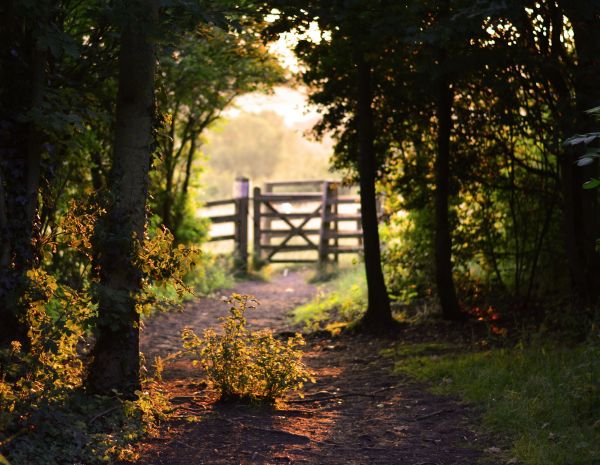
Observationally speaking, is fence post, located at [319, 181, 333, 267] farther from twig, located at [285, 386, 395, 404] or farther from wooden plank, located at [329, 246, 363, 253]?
twig, located at [285, 386, 395, 404]

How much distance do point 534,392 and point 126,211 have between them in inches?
137

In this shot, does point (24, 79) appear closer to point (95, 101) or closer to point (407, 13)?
point (95, 101)

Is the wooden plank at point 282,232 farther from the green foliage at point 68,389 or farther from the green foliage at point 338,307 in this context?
the green foliage at point 68,389

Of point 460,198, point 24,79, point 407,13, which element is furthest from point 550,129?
point 24,79

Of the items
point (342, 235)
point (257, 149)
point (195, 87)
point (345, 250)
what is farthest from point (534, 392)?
point (257, 149)

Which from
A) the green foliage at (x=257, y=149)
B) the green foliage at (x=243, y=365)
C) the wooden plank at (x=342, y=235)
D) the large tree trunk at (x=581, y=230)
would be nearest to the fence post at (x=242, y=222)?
the wooden plank at (x=342, y=235)

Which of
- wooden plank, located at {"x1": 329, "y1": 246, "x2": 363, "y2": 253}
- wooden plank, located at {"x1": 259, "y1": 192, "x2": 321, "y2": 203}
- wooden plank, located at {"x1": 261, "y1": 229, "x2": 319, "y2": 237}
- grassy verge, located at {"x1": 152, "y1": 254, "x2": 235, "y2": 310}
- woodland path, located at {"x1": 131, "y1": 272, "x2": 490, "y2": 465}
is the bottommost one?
woodland path, located at {"x1": 131, "y1": 272, "x2": 490, "y2": 465}

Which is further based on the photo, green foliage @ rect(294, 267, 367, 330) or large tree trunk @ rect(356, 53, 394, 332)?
green foliage @ rect(294, 267, 367, 330)

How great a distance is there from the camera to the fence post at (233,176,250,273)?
1756cm

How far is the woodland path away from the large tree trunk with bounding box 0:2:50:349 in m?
1.57

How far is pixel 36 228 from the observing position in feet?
20.5

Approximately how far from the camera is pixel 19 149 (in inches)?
240

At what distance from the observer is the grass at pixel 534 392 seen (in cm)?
508

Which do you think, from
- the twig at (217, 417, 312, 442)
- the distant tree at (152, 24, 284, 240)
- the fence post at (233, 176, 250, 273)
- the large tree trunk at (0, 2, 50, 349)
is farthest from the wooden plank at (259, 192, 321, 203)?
the twig at (217, 417, 312, 442)
